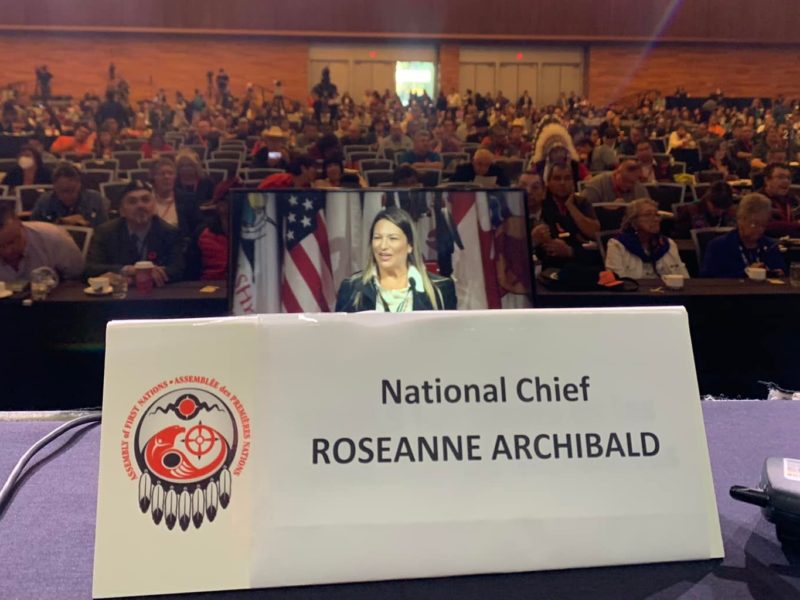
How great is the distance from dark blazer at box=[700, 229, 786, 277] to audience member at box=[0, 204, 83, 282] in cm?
311

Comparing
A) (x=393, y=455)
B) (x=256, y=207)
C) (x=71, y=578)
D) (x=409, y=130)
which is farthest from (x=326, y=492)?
(x=409, y=130)

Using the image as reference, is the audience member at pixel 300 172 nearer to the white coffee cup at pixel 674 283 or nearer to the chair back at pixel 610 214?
the chair back at pixel 610 214

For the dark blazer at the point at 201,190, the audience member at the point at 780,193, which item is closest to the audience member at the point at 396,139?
the dark blazer at the point at 201,190

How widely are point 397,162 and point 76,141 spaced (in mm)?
1627

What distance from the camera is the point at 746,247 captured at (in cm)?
357

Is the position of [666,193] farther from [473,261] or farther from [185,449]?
[185,449]

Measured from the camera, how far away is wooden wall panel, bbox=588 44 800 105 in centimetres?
355

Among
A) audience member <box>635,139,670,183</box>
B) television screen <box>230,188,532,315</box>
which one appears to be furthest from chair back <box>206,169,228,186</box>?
television screen <box>230,188,532,315</box>

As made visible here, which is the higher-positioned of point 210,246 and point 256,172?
point 256,172

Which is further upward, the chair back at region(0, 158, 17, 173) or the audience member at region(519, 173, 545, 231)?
the chair back at region(0, 158, 17, 173)

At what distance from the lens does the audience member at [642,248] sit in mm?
3455

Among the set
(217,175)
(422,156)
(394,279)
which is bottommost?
(394,279)

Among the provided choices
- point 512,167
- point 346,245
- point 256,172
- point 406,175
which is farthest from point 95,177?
point 346,245

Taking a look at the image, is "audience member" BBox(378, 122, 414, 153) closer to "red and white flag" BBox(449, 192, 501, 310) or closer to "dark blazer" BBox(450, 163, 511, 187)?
"dark blazer" BBox(450, 163, 511, 187)
